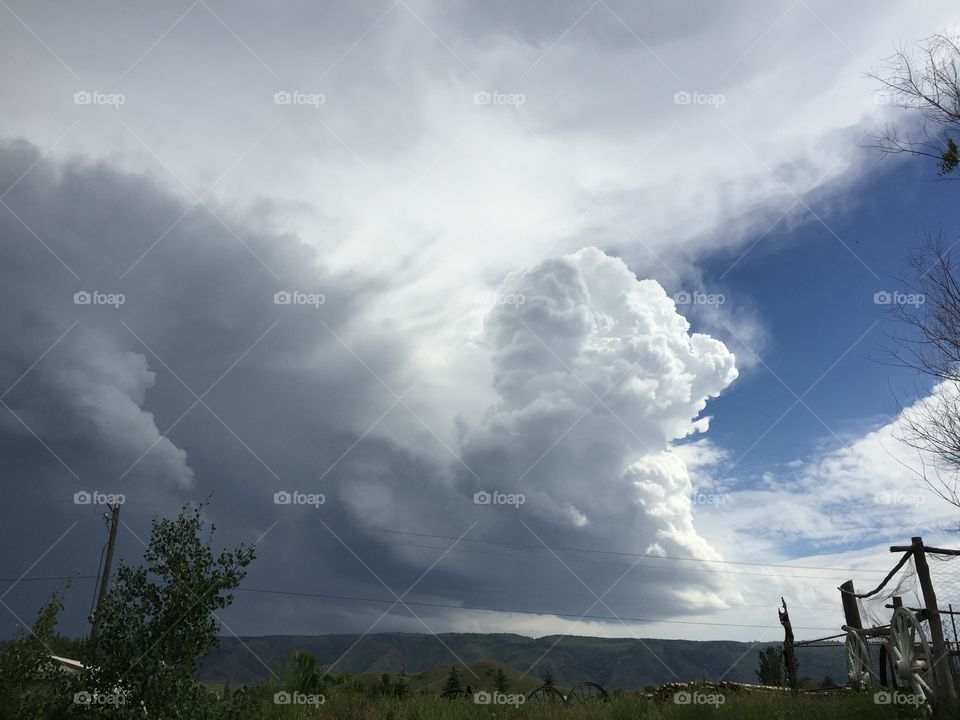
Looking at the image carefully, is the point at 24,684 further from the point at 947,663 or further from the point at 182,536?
the point at 947,663

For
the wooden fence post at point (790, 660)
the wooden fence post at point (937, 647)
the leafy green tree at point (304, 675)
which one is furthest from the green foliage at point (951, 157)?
the leafy green tree at point (304, 675)

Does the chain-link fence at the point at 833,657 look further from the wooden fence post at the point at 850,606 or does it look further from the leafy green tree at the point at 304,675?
the leafy green tree at the point at 304,675

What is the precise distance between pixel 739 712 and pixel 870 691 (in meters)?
2.30

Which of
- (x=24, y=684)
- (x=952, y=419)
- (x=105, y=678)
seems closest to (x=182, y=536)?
(x=105, y=678)

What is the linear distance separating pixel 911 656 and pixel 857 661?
355 centimetres

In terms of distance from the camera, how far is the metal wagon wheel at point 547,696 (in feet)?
61.5

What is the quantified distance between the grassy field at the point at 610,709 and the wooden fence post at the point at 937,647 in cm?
84

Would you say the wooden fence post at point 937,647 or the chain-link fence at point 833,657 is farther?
the chain-link fence at point 833,657

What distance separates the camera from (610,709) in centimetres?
1531

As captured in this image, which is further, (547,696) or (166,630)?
(547,696)

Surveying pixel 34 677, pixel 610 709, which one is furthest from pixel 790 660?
pixel 34 677

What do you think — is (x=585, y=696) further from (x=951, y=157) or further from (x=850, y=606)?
(x=951, y=157)

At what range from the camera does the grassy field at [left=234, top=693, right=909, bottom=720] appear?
11.6 meters

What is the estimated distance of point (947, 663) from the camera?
11.4 m
